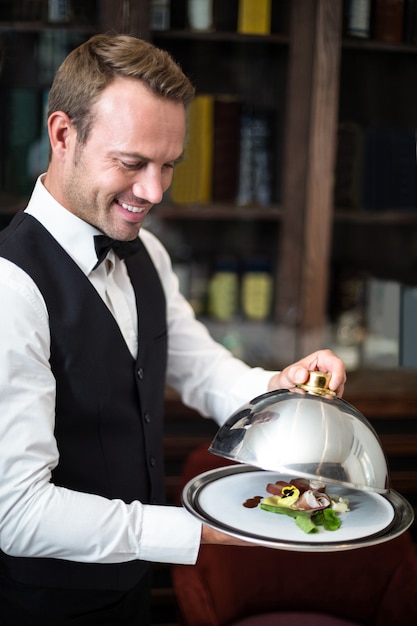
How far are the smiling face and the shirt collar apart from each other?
0.02 meters

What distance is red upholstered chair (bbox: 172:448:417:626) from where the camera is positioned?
1941 millimetres

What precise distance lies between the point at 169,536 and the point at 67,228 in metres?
0.57

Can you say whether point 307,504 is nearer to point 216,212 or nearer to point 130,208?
point 130,208

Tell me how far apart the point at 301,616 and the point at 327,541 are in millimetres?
783

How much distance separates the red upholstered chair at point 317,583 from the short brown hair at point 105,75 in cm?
92

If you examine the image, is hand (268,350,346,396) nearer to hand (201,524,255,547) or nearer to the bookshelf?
hand (201,524,255,547)

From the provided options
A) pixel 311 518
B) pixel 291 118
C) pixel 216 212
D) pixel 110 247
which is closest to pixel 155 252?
pixel 110 247

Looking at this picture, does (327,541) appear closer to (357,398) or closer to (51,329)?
(51,329)

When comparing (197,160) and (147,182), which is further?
(197,160)

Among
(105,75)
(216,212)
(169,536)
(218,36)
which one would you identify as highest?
(218,36)

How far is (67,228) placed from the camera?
1526mm

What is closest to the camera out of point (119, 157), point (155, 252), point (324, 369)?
point (119, 157)

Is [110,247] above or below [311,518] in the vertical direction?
above

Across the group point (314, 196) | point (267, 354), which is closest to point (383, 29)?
point (314, 196)
